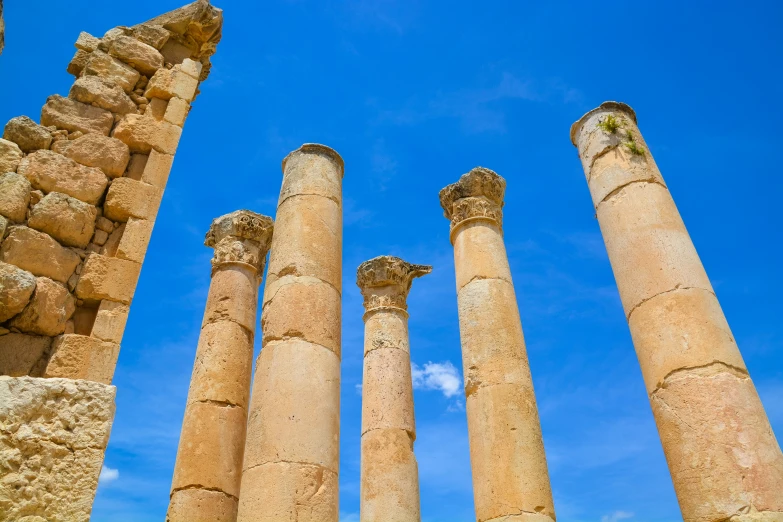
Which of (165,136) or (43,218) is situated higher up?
(165,136)

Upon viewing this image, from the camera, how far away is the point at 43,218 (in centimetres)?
677

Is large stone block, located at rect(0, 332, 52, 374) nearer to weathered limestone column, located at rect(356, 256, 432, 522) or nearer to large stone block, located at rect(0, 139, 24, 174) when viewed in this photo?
large stone block, located at rect(0, 139, 24, 174)

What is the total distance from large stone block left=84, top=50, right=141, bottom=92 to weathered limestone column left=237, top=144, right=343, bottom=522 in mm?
3479

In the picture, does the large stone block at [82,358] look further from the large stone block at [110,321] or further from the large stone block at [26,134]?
the large stone block at [26,134]

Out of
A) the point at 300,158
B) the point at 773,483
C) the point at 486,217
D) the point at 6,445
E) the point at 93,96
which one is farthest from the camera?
the point at 486,217

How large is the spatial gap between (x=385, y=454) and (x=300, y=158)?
8.31 m

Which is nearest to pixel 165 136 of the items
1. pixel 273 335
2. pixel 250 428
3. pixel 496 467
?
pixel 273 335

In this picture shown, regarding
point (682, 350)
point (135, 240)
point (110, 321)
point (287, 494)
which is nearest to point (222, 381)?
point (287, 494)

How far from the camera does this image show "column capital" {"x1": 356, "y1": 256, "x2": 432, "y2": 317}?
18297mm

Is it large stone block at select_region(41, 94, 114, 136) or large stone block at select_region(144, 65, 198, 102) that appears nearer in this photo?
large stone block at select_region(41, 94, 114, 136)

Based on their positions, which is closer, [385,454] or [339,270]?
[339,270]

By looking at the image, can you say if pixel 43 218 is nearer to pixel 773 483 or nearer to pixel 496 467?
pixel 496 467

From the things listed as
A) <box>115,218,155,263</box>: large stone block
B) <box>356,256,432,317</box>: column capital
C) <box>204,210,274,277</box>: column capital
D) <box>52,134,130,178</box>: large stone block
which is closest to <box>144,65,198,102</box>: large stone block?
<box>52,134,130,178</box>: large stone block

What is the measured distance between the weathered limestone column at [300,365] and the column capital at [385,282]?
23.3ft
